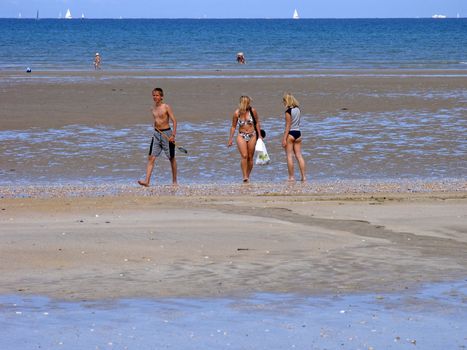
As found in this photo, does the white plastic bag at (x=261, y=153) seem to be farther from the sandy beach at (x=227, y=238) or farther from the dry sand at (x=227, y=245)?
the dry sand at (x=227, y=245)

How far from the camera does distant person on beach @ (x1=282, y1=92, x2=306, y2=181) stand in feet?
49.2

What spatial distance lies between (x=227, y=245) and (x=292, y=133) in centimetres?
598

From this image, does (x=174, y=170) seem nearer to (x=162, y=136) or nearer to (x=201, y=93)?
(x=162, y=136)

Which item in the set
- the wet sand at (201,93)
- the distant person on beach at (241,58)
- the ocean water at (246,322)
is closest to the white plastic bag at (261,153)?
the ocean water at (246,322)

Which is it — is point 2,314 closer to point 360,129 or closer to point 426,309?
point 426,309

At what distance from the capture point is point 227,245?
369 inches

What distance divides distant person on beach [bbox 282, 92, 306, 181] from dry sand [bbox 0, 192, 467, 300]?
2.80 meters

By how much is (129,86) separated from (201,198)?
22.6 meters

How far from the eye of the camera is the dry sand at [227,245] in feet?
26.1

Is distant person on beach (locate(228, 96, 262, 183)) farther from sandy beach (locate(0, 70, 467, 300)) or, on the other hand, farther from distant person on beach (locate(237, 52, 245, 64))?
distant person on beach (locate(237, 52, 245, 64))

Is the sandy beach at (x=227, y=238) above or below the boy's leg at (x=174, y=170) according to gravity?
above

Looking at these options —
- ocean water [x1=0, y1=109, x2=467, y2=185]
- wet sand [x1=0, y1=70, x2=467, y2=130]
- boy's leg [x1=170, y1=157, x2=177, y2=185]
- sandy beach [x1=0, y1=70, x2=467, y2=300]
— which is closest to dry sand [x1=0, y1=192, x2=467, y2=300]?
sandy beach [x1=0, y1=70, x2=467, y2=300]

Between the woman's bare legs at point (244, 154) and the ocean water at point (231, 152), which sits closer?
the woman's bare legs at point (244, 154)

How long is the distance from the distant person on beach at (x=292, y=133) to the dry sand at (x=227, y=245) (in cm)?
280
